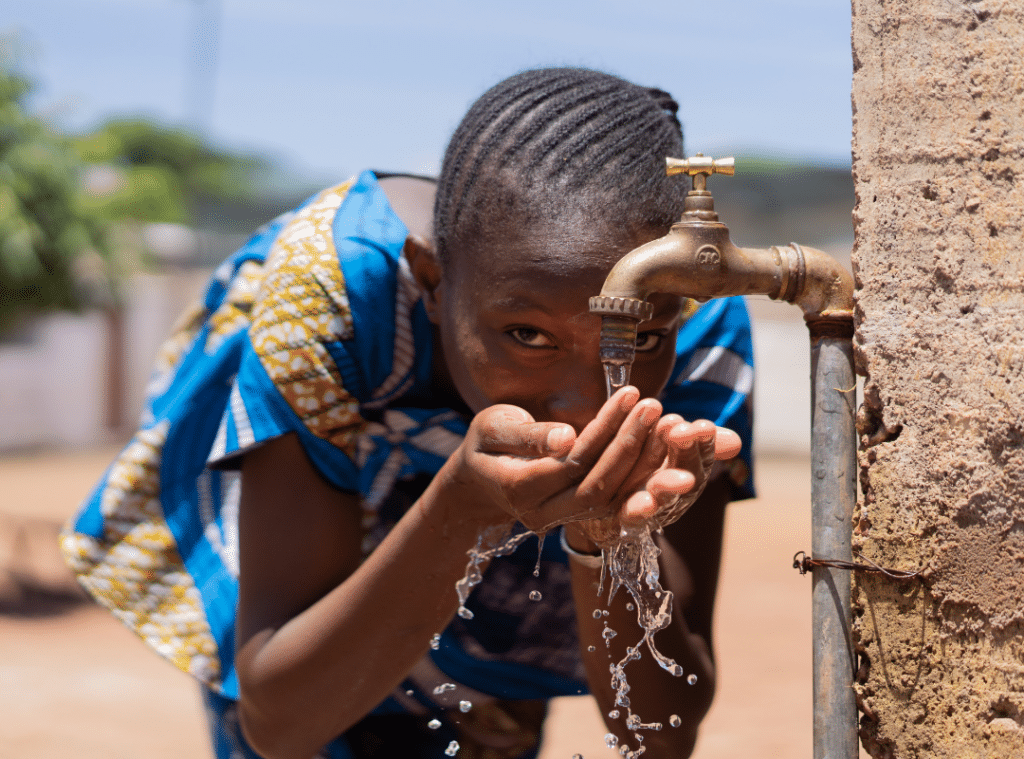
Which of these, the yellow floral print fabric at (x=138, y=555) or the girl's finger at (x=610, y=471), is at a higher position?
the girl's finger at (x=610, y=471)

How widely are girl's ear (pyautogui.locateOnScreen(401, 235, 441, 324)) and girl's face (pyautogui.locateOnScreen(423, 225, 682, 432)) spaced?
18 cm

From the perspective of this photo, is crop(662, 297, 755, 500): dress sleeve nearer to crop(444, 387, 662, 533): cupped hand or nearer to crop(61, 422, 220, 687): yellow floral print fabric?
crop(444, 387, 662, 533): cupped hand

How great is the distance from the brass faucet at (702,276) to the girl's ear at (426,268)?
1.69 feet

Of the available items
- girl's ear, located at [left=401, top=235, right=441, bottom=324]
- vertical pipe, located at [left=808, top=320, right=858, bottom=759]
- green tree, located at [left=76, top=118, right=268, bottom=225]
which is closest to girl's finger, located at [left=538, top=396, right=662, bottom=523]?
vertical pipe, located at [left=808, top=320, right=858, bottom=759]

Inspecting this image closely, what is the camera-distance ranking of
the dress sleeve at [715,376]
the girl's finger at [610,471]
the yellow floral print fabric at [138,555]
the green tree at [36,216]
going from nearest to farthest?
the girl's finger at [610,471] < the dress sleeve at [715,376] < the yellow floral print fabric at [138,555] < the green tree at [36,216]

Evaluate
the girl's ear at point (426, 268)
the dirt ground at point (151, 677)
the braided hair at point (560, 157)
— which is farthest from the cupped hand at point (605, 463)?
the dirt ground at point (151, 677)

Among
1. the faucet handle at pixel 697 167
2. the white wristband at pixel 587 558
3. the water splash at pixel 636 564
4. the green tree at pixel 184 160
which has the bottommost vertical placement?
the green tree at pixel 184 160

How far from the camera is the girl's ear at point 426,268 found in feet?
5.76

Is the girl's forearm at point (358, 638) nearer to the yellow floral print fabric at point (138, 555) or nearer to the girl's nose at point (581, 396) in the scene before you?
the girl's nose at point (581, 396)

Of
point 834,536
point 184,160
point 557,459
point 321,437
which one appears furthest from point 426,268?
point 184,160

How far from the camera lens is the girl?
4.69 ft

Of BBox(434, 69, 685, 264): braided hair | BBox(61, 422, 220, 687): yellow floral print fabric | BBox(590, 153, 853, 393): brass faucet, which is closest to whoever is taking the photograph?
BBox(590, 153, 853, 393): brass faucet

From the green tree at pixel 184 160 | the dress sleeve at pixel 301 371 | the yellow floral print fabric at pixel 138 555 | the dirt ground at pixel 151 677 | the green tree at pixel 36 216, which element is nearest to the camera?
the dress sleeve at pixel 301 371

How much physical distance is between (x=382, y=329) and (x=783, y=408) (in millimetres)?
10806
